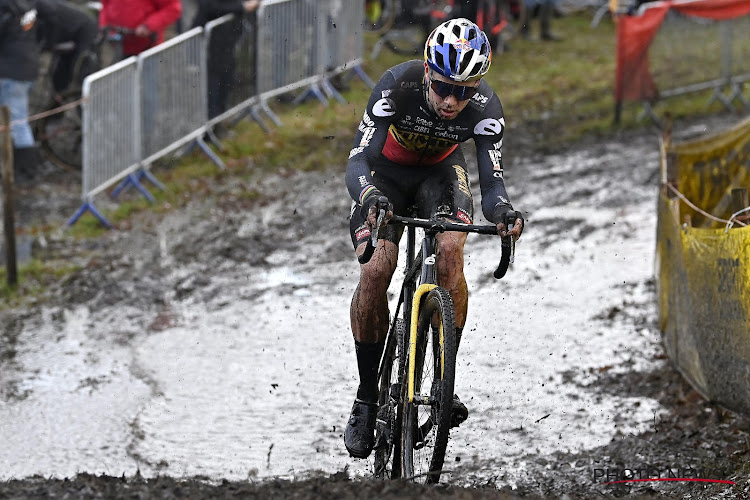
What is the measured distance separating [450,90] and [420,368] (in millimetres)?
1436

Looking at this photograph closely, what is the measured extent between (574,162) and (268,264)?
5.10m

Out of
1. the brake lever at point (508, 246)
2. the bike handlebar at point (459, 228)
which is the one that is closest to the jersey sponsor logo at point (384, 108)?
the bike handlebar at point (459, 228)

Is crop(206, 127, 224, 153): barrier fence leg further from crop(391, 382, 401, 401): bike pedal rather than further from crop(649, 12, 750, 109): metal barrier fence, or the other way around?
crop(391, 382, 401, 401): bike pedal

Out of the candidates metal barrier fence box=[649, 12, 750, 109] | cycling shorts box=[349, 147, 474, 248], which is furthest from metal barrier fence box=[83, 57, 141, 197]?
metal barrier fence box=[649, 12, 750, 109]

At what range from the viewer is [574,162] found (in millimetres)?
14016

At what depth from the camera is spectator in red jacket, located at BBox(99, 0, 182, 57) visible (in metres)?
13.2

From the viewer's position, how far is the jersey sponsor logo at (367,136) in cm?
601

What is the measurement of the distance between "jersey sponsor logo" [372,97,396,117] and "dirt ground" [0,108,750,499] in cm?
195

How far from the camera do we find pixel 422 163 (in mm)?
6309

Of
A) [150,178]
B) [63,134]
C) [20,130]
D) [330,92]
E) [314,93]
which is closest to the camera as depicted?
[20,130]

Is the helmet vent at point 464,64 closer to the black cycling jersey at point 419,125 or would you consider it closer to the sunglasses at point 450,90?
the sunglasses at point 450,90

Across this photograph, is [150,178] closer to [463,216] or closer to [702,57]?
[463,216]

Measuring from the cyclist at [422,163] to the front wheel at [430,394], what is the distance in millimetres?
302

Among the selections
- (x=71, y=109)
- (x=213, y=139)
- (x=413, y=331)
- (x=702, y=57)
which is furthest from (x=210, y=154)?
(x=413, y=331)
